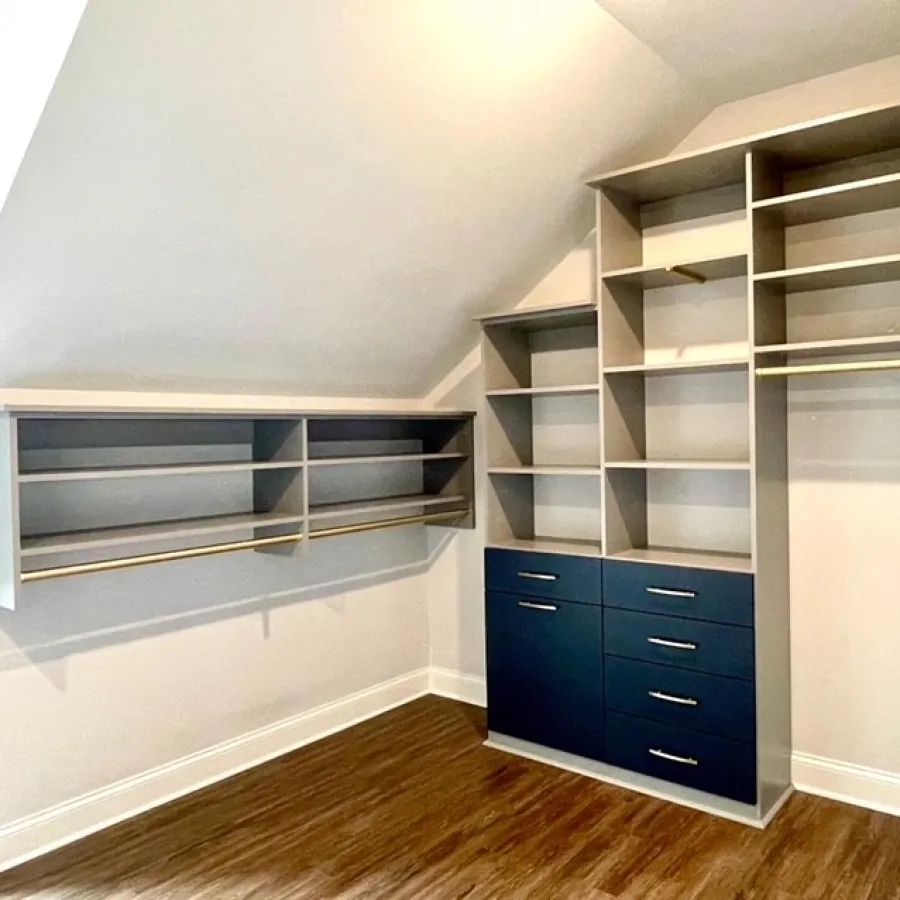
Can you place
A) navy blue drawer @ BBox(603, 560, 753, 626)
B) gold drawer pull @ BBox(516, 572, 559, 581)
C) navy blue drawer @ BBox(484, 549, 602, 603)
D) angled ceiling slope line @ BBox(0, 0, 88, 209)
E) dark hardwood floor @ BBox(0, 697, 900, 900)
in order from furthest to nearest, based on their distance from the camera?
gold drawer pull @ BBox(516, 572, 559, 581) < navy blue drawer @ BBox(484, 549, 602, 603) < navy blue drawer @ BBox(603, 560, 753, 626) < dark hardwood floor @ BBox(0, 697, 900, 900) < angled ceiling slope line @ BBox(0, 0, 88, 209)

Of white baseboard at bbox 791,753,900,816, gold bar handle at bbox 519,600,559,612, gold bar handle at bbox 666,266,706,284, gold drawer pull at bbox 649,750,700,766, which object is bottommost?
white baseboard at bbox 791,753,900,816

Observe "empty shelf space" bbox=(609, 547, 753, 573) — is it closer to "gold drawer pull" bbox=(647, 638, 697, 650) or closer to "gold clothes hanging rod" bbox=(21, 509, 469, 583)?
"gold drawer pull" bbox=(647, 638, 697, 650)

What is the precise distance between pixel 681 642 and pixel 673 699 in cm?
21

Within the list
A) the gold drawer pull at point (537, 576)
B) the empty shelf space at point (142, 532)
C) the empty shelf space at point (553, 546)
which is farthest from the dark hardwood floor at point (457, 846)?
the empty shelf space at point (142, 532)

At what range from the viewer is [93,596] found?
2.81m

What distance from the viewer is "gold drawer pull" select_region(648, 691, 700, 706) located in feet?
9.39

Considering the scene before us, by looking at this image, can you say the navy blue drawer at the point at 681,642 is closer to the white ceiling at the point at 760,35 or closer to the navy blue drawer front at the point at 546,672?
the navy blue drawer front at the point at 546,672

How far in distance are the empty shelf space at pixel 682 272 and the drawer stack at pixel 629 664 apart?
3.52 ft

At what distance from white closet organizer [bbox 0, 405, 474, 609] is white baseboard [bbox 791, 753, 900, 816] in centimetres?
177

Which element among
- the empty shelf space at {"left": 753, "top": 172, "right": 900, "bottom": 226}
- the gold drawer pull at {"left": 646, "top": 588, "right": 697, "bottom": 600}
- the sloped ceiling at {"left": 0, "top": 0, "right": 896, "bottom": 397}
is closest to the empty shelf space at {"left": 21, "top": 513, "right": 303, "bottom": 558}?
the sloped ceiling at {"left": 0, "top": 0, "right": 896, "bottom": 397}

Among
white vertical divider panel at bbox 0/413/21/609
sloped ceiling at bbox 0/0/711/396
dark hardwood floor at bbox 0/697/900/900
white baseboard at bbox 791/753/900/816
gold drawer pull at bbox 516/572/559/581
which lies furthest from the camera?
gold drawer pull at bbox 516/572/559/581

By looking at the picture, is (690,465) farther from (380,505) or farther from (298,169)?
(298,169)

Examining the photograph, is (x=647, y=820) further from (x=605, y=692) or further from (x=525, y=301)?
(x=525, y=301)

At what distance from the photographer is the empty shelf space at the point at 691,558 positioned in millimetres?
2805
